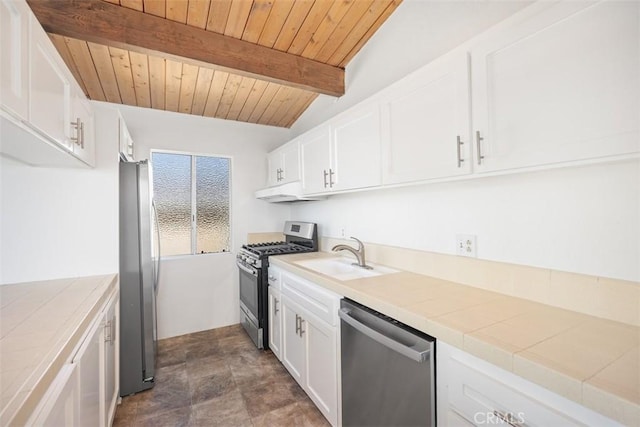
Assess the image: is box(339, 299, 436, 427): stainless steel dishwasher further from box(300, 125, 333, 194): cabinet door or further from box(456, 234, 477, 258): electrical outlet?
box(300, 125, 333, 194): cabinet door

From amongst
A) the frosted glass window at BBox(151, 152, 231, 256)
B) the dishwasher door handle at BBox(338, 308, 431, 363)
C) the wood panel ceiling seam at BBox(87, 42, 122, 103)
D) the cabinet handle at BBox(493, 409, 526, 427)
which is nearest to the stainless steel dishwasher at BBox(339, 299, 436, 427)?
the dishwasher door handle at BBox(338, 308, 431, 363)

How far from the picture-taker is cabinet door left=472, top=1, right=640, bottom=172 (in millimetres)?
823

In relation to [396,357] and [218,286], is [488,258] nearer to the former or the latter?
[396,357]

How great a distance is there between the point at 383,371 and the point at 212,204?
105 inches

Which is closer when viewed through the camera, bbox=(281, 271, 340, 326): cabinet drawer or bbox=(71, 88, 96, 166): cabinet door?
bbox=(71, 88, 96, 166): cabinet door

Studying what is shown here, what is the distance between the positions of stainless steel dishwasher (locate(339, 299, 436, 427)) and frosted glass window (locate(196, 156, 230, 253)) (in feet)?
7.27

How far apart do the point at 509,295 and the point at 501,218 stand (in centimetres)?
36

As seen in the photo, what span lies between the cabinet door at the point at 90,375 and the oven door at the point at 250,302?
4.35ft

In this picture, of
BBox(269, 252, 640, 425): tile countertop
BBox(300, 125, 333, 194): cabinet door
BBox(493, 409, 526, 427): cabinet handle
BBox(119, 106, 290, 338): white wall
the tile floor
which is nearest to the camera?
BBox(269, 252, 640, 425): tile countertop

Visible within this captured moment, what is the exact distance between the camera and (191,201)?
3154mm

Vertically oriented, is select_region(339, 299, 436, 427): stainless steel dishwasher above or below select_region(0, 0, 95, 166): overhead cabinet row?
below

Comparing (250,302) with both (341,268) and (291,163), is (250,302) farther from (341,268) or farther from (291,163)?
(291,163)

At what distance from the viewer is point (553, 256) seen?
1.18 metres

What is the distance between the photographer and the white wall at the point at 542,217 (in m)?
1.00
